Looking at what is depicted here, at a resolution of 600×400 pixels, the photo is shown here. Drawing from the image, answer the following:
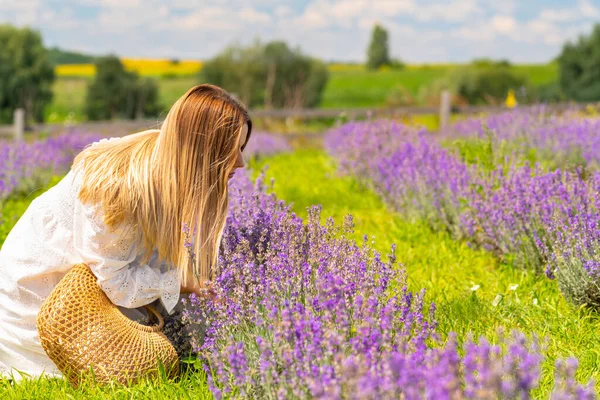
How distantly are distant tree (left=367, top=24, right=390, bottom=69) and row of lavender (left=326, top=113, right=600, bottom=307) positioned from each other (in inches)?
2565

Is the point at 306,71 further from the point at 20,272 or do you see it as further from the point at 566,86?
the point at 20,272

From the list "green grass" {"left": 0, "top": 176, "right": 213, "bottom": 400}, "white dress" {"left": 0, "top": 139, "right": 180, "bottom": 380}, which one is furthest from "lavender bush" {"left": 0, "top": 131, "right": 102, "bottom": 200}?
"green grass" {"left": 0, "top": 176, "right": 213, "bottom": 400}

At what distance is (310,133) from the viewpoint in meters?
13.1

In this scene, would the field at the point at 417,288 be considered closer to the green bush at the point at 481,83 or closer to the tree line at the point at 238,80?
the tree line at the point at 238,80

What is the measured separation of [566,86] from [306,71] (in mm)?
10238

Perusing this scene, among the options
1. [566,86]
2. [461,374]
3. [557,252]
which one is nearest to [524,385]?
[461,374]

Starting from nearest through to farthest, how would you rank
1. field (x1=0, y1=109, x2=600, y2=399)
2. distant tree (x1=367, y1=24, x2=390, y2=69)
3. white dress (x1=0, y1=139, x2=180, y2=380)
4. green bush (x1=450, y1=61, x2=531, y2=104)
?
field (x1=0, y1=109, x2=600, y2=399)
white dress (x1=0, y1=139, x2=180, y2=380)
green bush (x1=450, y1=61, x2=531, y2=104)
distant tree (x1=367, y1=24, x2=390, y2=69)

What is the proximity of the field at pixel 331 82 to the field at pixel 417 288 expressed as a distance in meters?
25.9

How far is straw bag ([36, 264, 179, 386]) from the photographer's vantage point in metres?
2.42

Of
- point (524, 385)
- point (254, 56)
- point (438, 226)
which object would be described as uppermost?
point (254, 56)

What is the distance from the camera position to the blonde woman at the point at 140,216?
8.02ft

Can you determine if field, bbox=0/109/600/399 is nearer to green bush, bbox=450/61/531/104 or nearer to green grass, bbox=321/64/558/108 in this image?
green bush, bbox=450/61/531/104

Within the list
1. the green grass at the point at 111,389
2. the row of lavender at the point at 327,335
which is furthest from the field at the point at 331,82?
the row of lavender at the point at 327,335

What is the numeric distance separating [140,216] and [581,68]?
2633cm
